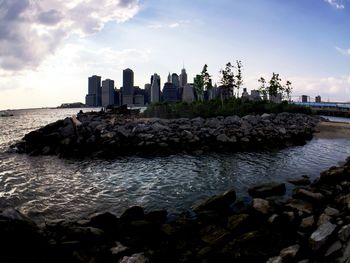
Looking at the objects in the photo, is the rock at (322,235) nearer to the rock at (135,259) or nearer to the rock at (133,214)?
the rock at (135,259)

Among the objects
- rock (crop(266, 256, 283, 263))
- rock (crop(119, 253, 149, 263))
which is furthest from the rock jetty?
rock (crop(266, 256, 283, 263))

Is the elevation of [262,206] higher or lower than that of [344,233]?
lower

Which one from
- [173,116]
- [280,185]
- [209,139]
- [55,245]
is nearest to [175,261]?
[55,245]

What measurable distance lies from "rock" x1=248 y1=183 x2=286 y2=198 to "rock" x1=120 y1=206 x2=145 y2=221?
17.6 feet

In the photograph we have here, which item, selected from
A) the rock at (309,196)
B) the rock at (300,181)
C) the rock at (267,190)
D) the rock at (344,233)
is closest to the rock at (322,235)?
the rock at (344,233)

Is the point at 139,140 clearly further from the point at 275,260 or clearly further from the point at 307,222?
the point at 275,260

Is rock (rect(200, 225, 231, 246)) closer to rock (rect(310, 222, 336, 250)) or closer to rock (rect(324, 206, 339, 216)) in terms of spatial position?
rock (rect(310, 222, 336, 250))

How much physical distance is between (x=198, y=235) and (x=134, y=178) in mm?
8009

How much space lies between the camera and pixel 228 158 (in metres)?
21.7

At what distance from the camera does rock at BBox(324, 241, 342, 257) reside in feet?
21.9

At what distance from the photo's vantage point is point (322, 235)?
752 centimetres

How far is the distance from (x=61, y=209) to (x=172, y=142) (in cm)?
1693

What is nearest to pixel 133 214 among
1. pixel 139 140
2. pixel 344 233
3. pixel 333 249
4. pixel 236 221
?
pixel 236 221

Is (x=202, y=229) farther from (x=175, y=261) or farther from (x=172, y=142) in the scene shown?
(x=172, y=142)
